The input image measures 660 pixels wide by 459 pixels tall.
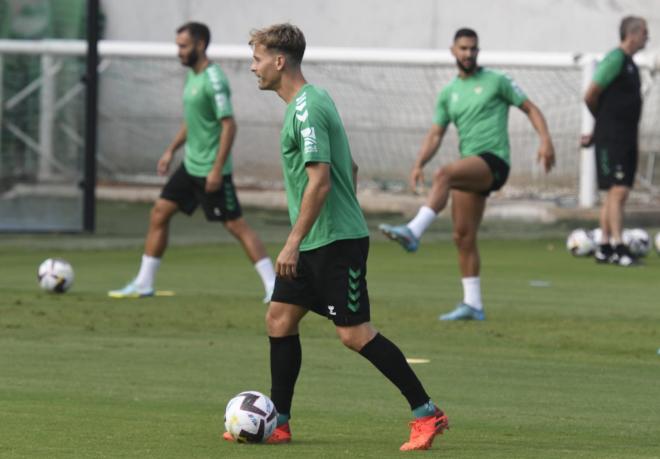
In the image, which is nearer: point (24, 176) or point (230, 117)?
point (230, 117)

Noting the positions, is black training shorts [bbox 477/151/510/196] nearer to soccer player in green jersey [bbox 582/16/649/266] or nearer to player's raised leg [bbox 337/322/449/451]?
soccer player in green jersey [bbox 582/16/649/266]

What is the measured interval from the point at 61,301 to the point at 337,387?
5017 millimetres

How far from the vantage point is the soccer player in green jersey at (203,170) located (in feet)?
46.6

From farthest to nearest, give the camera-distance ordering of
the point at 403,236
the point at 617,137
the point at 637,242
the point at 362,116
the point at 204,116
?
the point at 362,116
the point at 637,242
the point at 617,137
the point at 204,116
the point at 403,236

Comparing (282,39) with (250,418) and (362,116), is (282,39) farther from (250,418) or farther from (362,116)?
(362,116)

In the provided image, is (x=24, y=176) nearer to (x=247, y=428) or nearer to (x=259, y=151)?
(x=259, y=151)

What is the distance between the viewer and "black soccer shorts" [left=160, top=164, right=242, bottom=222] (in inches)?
561

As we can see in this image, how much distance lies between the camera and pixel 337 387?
963 centimetres

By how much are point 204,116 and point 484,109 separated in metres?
2.61

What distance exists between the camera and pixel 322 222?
25.0 ft

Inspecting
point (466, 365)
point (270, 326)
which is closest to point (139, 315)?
point (466, 365)

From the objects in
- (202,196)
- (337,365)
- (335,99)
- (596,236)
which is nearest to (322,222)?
(337,365)

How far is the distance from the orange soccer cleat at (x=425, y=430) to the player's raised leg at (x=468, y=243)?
569 centimetres

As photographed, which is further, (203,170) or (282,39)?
(203,170)
